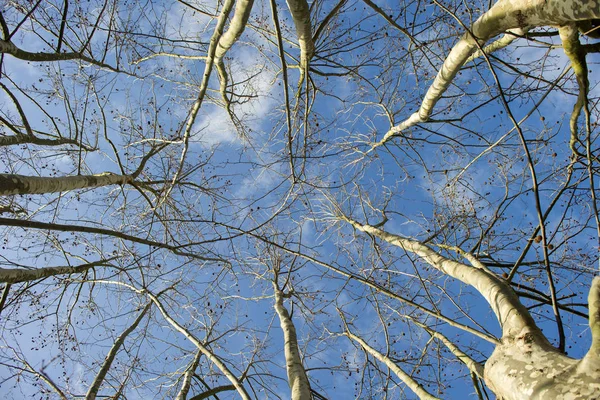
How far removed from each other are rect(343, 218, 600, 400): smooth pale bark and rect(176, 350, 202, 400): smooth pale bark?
3.48 metres

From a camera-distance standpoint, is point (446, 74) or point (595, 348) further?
point (446, 74)

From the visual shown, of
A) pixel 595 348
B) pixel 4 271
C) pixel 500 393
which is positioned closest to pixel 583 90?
pixel 595 348

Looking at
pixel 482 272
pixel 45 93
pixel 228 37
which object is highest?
pixel 45 93

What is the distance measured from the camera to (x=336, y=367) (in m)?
4.73

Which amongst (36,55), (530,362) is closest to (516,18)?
(530,362)

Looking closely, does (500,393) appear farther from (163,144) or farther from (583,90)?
(163,144)

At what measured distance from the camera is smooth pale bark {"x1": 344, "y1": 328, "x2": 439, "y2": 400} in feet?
11.8

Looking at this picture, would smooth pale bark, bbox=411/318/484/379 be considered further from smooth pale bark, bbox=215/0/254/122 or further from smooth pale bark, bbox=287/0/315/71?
smooth pale bark, bbox=215/0/254/122

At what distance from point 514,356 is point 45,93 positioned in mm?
5756

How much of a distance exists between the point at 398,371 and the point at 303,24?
3635 mm

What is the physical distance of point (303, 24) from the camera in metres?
3.20

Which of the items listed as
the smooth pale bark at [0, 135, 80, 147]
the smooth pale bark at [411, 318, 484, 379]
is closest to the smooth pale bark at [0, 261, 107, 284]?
A: the smooth pale bark at [0, 135, 80, 147]

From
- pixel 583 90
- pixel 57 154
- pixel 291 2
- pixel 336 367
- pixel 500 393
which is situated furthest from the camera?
A: pixel 57 154

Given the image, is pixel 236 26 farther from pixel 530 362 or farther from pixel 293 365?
pixel 530 362
